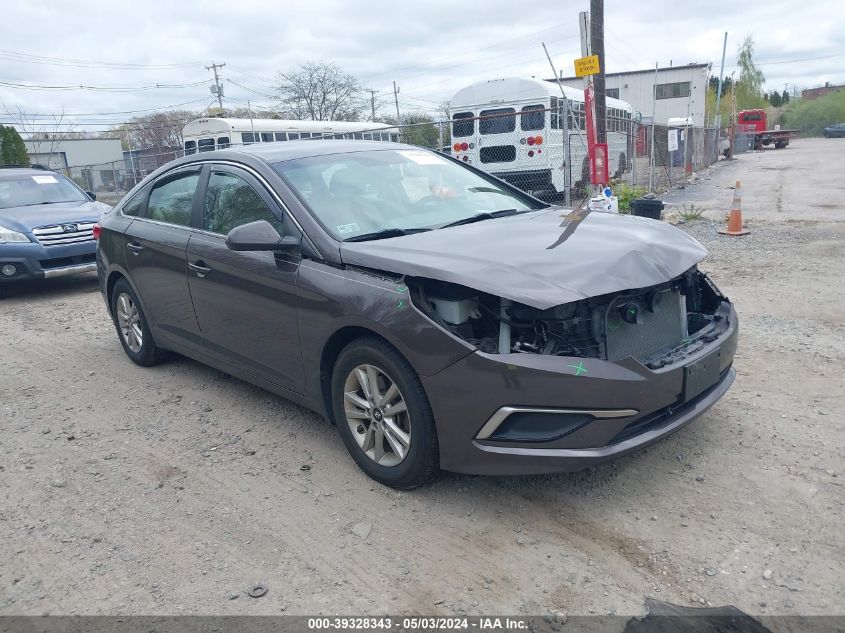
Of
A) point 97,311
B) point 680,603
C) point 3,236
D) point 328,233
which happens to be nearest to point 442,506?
point 680,603

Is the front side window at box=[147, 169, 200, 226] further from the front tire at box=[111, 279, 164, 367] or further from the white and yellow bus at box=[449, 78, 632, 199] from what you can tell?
the white and yellow bus at box=[449, 78, 632, 199]

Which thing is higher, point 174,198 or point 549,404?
point 174,198

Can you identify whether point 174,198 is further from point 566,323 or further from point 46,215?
point 46,215

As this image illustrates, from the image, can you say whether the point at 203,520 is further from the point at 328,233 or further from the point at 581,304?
the point at 581,304

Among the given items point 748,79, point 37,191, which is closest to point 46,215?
point 37,191

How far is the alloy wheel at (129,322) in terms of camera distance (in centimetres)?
572

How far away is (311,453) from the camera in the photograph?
4070mm

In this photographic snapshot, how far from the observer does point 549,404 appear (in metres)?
2.95

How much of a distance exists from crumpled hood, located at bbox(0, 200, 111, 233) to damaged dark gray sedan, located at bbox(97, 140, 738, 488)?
5322 mm

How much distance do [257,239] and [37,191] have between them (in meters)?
8.26

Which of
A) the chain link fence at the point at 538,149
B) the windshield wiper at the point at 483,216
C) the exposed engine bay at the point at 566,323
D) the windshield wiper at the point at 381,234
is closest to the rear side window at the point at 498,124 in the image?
the chain link fence at the point at 538,149

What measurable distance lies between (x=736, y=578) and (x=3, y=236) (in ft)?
30.6

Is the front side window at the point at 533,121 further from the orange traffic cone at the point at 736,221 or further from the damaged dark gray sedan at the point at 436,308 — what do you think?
the damaged dark gray sedan at the point at 436,308

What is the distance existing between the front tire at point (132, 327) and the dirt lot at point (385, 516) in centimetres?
49
